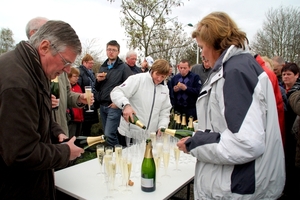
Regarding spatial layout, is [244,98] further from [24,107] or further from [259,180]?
[24,107]

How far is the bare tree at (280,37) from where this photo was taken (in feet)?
63.8

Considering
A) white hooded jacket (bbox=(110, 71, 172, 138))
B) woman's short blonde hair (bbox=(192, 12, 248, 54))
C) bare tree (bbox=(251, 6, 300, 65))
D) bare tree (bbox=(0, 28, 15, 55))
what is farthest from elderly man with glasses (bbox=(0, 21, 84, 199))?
bare tree (bbox=(0, 28, 15, 55))

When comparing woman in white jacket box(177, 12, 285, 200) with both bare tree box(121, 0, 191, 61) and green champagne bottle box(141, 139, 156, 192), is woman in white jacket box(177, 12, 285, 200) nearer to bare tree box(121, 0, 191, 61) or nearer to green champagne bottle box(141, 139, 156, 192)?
green champagne bottle box(141, 139, 156, 192)

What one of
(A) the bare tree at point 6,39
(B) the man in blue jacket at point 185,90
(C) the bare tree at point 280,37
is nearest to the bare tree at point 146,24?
(B) the man in blue jacket at point 185,90

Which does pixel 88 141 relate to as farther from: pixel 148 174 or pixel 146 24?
pixel 146 24

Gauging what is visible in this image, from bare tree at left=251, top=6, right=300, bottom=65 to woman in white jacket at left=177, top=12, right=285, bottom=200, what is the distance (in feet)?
64.7

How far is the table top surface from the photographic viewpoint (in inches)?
67.9

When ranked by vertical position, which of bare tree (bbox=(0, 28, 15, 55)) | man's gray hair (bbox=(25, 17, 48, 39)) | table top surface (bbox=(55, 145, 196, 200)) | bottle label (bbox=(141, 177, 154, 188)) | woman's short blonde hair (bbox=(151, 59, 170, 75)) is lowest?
table top surface (bbox=(55, 145, 196, 200))

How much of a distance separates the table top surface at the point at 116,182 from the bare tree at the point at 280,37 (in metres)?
19.4

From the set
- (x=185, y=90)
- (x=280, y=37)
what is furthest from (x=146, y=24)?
(x=280, y=37)

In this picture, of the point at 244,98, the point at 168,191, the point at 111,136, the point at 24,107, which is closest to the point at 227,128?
the point at 244,98

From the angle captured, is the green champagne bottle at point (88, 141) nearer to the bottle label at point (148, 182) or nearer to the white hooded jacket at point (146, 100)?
the bottle label at point (148, 182)

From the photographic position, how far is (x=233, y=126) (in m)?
1.25

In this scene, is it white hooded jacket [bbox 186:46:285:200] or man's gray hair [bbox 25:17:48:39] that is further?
man's gray hair [bbox 25:17:48:39]
